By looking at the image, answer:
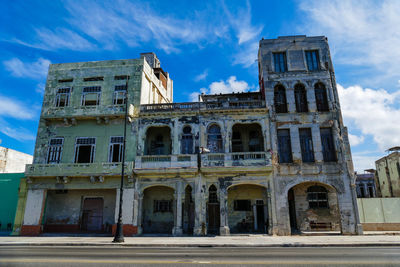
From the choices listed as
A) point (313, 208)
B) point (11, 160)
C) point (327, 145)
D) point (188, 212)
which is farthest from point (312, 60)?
point (11, 160)

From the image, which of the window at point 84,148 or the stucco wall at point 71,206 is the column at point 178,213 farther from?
the window at point 84,148

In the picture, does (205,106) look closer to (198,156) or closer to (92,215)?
(198,156)

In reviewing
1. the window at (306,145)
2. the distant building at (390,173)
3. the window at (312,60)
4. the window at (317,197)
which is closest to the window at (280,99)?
the window at (306,145)

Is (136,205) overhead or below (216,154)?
below

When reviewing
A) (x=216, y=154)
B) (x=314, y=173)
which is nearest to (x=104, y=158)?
(x=216, y=154)

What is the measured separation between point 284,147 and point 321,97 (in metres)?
5.61

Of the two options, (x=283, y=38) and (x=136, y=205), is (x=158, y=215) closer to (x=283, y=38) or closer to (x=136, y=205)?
(x=136, y=205)

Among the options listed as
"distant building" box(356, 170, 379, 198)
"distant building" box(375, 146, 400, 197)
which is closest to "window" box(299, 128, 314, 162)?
"distant building" box(375, 146, 400, 197)

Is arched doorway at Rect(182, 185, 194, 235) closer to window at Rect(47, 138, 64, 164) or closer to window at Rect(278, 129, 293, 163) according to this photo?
window at Rect(278, 129, 293, 163)

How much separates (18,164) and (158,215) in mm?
23419

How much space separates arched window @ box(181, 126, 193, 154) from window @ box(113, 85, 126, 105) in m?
6.32

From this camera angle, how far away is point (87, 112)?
22922 millimetres

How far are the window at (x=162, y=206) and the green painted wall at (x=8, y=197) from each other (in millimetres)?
12678

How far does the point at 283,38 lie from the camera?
24.0 metres
